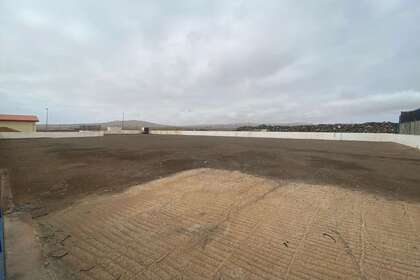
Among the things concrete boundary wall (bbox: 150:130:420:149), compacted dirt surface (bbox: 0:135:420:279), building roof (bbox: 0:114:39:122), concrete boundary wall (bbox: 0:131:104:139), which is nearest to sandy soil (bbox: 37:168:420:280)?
compacted dirt surface (bbox: 0:135:420:279)

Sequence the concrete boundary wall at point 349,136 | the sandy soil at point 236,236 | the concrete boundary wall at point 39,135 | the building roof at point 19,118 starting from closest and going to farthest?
the sandy soil at point 236,236 → the concrete boundary wall at point 349,136 → the concrete boundary wall at point 39,135 → the building roof at point 19,118

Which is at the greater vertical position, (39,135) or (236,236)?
(39,135)

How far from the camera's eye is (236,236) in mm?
3041

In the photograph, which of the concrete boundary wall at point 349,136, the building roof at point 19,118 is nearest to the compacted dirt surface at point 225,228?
the concrete boundary wall at point 349,136

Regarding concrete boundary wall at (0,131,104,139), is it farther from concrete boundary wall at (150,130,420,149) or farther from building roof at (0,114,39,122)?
concrete boundary wall at (150,130,420,149)

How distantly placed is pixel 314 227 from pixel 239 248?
1.42 m

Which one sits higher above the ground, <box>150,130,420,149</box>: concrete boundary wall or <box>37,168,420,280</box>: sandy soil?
<box>150,130,420,149</box>: concrete boundary wall

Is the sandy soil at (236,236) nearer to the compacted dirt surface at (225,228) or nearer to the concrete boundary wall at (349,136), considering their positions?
the compacted dirt surface at (225,228)

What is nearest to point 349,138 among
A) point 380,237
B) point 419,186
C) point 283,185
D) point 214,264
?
point 419,186

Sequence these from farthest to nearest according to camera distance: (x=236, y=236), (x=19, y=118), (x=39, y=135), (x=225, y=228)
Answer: (x=19, y=118)
(x=39, y=135)
(x=225, y=228)
(x=236, y=236)

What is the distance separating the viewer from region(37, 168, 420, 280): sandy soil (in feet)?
7.72

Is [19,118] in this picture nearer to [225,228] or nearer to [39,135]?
[39,135]

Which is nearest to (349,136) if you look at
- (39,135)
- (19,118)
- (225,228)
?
(225,228)

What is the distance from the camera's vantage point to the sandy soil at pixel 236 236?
7.72ft
